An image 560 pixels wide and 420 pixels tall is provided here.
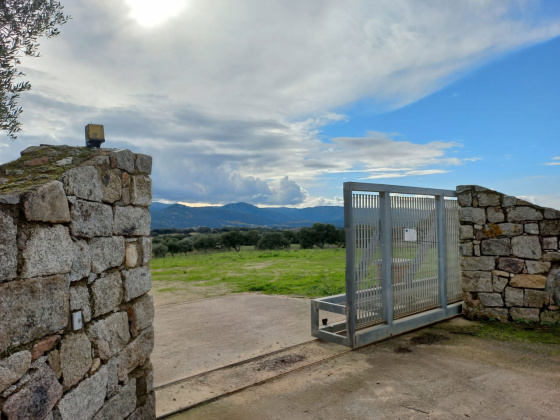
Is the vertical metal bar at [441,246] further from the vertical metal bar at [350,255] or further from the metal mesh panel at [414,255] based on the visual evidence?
the vertical metal bar at [350,255]

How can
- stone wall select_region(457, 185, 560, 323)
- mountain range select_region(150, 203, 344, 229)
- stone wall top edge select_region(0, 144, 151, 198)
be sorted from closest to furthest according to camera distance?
stone wall top edge select_region(0, 144, 151, 198), stone wall select_region(457, 185, 560, 323), mountain range select_region(150, 203, 344, 229)

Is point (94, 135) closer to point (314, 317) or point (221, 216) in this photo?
point (314, 317)

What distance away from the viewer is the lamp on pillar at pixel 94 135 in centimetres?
392

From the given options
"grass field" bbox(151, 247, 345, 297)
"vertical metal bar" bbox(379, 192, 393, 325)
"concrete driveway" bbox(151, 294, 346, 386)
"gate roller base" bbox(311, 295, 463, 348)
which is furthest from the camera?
"grass field" bbox(151, 247, 345, 297)

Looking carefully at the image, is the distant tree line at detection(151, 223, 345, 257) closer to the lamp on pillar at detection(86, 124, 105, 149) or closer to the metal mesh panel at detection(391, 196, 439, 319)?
the metal mesh panel at detection(391, 196, 439, 319)

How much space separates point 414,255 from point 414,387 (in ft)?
9.88

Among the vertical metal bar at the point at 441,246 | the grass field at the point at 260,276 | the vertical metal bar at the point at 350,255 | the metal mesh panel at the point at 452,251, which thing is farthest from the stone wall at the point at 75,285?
the grass field at the point at 260,276

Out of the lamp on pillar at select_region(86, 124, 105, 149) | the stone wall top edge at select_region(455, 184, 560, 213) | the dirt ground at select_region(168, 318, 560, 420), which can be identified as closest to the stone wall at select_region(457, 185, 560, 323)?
the stone wall top edge at select_region(455, 184, 560, 213)

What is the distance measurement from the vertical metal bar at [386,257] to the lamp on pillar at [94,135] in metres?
4.54

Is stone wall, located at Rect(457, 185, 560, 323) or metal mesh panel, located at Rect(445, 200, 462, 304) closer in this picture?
stone wall, located at Rect(457, 185, 560, 323)

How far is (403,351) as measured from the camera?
6227mm

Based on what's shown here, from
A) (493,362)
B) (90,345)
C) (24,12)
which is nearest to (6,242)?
(90,345)

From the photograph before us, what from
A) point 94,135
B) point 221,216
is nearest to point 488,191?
point 94,135

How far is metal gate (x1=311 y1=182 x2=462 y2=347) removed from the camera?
251 inches
